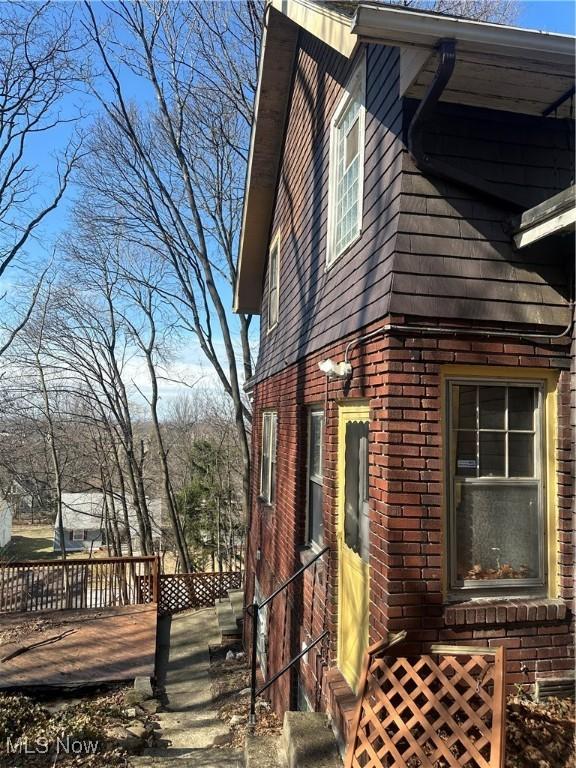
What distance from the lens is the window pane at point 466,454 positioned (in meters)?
3.35

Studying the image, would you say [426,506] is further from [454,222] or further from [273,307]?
[273,307]

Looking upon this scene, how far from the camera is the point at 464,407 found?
3381 millimetres

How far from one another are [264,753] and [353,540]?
1745 millimetres

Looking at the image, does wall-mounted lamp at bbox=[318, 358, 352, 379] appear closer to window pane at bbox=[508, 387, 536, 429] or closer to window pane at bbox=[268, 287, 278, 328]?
window pane at bbox=[508, 387, 536, 429]

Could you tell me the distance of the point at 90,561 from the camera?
1116 centimetres

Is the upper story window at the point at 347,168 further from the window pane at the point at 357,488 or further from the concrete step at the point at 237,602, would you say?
the concrete step at the point at 237,602

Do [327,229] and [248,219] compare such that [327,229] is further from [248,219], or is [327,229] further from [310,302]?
[248,219]

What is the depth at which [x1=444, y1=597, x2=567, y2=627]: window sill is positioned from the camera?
3.14 metres

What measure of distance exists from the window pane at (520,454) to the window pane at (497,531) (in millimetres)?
103

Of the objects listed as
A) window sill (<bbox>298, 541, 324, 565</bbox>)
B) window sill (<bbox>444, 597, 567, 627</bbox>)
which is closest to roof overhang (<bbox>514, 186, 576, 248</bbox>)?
window sill (<bbox>444, 597, 567, 627</bbox>)

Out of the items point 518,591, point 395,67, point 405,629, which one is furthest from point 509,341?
point 395,67

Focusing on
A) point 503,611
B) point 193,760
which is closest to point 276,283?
point 503,611

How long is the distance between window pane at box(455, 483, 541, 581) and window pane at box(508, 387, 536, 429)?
0.43m

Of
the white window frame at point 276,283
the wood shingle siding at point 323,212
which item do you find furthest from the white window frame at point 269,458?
the white window frame at point 276,283
